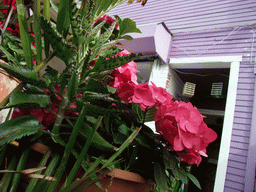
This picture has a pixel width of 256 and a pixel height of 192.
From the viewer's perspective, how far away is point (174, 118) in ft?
1.62

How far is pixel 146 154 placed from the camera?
1.73 feet

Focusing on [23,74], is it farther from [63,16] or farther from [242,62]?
[242,62]

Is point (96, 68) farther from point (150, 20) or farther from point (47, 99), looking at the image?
point (150, 20)

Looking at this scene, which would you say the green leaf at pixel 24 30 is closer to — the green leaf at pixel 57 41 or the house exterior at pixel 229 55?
the green leaf at pixel 57 41

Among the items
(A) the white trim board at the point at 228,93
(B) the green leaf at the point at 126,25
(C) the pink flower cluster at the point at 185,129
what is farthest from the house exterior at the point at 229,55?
(B) the green leaf at the point at 126,25

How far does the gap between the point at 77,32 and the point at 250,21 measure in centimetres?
423

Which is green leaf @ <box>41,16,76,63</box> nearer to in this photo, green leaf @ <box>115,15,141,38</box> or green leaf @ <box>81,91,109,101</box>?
green leaf @ <box>81,91,109,101</box>

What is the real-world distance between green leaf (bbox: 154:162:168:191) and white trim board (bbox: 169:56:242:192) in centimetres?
307

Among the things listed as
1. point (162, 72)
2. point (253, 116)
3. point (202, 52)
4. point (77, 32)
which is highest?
point (202, 52)

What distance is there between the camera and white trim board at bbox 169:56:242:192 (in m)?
2.98

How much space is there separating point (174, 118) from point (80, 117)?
268mm

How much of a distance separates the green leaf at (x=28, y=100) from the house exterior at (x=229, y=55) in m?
3.34

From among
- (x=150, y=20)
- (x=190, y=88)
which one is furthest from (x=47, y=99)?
(x=150, y=20)

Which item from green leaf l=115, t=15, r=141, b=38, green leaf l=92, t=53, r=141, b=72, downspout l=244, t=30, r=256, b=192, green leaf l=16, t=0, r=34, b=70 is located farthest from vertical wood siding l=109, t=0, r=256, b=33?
green leaf l=16, t=0, r=34, b=70
